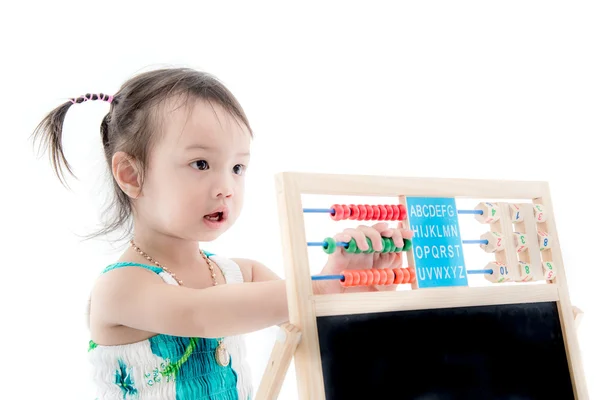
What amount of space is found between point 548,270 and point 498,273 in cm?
12

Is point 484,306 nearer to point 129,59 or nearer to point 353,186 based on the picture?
point 353,186

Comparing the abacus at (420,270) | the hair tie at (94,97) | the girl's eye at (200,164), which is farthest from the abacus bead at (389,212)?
the hair tie at (94,97)

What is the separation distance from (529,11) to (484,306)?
1534mm

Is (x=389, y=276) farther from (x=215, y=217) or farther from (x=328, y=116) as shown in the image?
(x=328, y=116)

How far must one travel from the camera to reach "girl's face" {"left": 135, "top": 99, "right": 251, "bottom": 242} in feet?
4.01

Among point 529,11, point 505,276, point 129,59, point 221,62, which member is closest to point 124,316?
point 505,276

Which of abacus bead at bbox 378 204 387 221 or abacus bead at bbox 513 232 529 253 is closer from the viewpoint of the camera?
abacus bead at bbox 378 204 387 221

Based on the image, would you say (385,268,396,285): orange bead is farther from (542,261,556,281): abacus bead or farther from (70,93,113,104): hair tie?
(70,93,113,104): hair tie

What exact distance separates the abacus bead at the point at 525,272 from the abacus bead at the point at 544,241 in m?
0.06

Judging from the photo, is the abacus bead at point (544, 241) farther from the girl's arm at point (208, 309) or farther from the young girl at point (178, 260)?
the girl's arm at point (208, 309)

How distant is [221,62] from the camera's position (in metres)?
2.10

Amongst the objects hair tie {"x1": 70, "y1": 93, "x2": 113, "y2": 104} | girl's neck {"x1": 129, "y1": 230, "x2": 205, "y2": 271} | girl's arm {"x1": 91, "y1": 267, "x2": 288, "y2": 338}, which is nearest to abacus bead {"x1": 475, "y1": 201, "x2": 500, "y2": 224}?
girl's arm {"x1": 91, "y1": 267, "x2": 288, "y2": 338}

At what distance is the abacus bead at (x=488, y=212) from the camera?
4.39ft

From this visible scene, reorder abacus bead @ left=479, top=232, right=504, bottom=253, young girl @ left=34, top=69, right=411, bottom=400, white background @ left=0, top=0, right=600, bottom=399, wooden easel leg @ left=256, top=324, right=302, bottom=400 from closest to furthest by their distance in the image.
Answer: wooden easel leg @ left=256, top=324, right=302, bottom=400 < young girl @ left=34, top=69, right=411, bottom=400 < abacus bead @ left=479, top=232, right=504, bottom=253 < white background @ left=0, top=0, right=600, bottom=399
